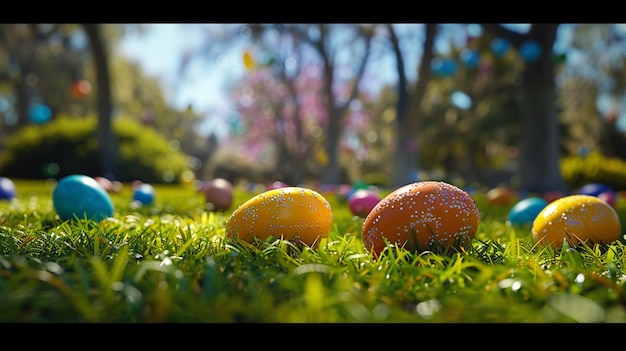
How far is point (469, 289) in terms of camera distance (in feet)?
6.36

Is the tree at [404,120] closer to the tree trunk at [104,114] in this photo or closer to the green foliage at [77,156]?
the green foliage at [77,156]

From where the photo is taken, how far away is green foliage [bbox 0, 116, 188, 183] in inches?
535

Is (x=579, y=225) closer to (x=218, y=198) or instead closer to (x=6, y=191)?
(x=218, y=198)

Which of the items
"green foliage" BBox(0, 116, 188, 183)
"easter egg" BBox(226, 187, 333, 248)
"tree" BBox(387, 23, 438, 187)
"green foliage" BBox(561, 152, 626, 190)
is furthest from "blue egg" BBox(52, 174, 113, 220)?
"green foliage" BBox(561, 152, 626, 190)

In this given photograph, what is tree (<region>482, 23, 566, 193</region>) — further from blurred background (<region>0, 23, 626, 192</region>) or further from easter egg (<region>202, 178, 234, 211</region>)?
easter egg (<region>202, 178, 234, 211</region>)

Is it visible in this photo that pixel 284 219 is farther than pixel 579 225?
No

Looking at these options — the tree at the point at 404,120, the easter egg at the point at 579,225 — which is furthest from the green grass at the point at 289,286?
the tree at the point at 404,120

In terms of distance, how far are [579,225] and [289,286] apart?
84.0 inches

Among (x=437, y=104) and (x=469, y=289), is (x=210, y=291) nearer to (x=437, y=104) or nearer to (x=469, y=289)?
(x=469, y=289)

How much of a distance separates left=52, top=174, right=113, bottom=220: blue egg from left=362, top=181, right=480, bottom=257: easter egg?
89.7 inches

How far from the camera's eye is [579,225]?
10.3 feet

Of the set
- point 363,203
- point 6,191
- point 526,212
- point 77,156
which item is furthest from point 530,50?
point 77,156
